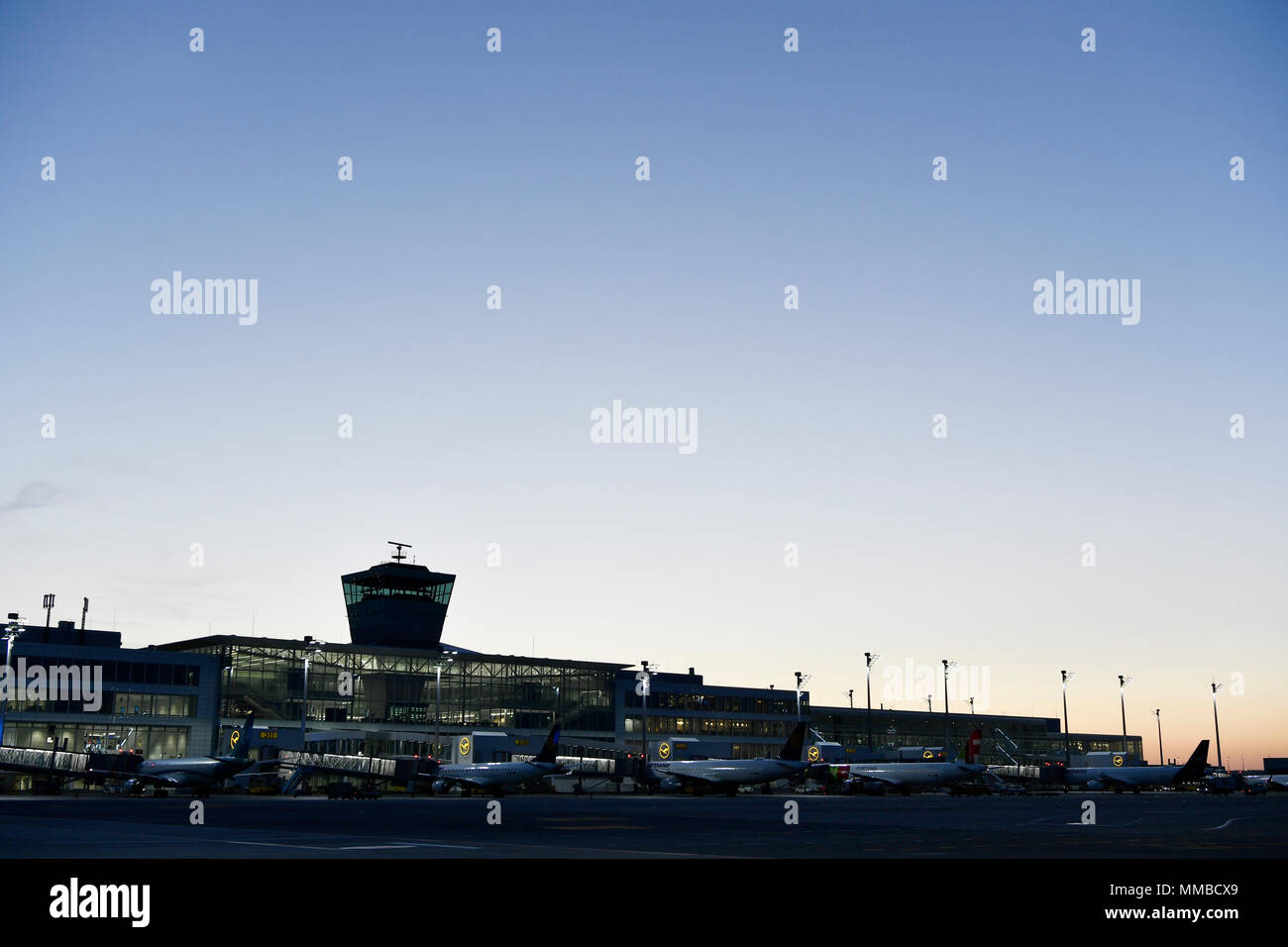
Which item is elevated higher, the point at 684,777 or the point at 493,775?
the point at 493,775

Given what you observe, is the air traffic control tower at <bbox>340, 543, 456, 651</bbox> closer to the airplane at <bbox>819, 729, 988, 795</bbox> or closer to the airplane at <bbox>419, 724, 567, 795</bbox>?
the airplane at <bbox>419, 724, 567, 795</bbox>

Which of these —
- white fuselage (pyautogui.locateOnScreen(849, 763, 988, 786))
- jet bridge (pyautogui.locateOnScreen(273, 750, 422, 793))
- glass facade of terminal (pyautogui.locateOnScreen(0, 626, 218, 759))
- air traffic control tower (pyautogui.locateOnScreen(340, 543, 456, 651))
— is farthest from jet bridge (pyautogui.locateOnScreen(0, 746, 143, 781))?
air traffic control tower (pyautogui.locateOnScreen(340, 543, 456, 651))

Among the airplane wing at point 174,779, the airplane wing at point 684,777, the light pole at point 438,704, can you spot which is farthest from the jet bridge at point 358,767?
the airplane wing at point 684,777

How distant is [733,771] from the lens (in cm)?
11644

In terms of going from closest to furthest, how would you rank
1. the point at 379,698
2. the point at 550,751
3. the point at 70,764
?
the point at 70,764 → the point at 550,751 → the point at 379,698

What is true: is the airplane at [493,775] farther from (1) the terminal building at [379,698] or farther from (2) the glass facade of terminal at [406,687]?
(2) the glass facade of terminal at [406,687]

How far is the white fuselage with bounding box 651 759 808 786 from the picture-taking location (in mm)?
114375

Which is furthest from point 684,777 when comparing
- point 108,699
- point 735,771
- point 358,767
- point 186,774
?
point 108,699

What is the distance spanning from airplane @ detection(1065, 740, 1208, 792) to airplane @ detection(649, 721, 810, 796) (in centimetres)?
5207

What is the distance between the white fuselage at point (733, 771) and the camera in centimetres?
11438

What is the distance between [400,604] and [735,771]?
87.6 meters

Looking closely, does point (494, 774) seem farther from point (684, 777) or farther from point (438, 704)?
point (684, 777)
